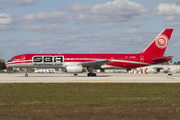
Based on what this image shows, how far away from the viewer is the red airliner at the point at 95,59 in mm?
48781

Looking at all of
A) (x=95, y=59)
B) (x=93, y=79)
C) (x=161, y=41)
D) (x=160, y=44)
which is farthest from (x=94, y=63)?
(x=161, y=41)

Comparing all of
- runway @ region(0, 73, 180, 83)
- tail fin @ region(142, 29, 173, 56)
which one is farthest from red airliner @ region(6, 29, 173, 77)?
runway @ region(0, 73, 180, 83)

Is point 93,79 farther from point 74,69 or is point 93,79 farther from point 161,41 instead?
point 161,41

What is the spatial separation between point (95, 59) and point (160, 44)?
13015 mm

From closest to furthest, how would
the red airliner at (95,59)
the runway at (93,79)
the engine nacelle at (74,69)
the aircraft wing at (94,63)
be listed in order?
the runway at (93,79)
the engine nacelle at (74,69)
the aircraft wing at (94,63)
the red airliner at (95,59)

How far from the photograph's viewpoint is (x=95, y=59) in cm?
5050

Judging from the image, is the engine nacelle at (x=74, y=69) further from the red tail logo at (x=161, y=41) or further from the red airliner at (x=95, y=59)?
the red tail logo at (x=161, y=41)

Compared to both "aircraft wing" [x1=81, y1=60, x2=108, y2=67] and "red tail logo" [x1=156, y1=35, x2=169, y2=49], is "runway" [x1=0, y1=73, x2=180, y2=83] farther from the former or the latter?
"red tail logo" [x1=156, y1=35, x2=169, y2=49]

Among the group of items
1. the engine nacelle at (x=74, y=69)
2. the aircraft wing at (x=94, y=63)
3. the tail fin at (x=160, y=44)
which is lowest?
the engine nacelle at (x=74, y=69)

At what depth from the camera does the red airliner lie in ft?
160

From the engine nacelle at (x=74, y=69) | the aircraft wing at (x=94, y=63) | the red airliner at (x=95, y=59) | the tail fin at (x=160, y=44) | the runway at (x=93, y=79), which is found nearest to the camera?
the runway at (x=93, y=79)

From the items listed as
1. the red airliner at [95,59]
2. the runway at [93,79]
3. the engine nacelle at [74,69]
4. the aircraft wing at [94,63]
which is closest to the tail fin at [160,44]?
the red airliner at [95,59]
